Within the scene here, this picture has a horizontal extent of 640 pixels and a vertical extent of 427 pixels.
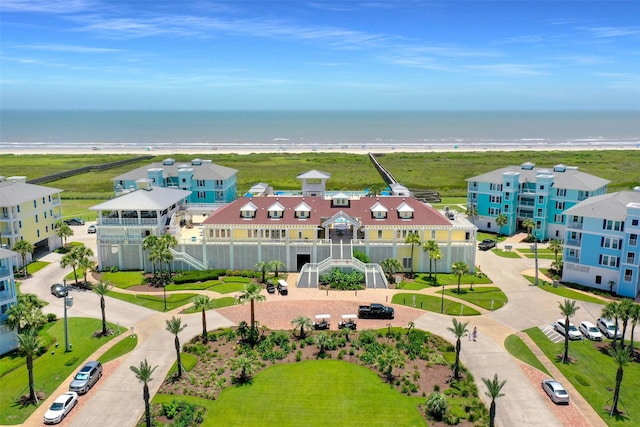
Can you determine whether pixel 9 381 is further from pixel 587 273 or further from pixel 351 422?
pixel 587 273

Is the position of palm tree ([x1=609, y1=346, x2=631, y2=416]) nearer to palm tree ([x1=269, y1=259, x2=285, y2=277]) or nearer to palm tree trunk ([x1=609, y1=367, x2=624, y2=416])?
palm tree trunk ([x1=609, y1=367, x2=624, y2=416])

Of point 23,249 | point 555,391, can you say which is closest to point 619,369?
point 555,391

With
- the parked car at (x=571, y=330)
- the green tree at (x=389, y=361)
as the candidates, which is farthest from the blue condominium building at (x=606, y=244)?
the green tree at (x=389, y=361)

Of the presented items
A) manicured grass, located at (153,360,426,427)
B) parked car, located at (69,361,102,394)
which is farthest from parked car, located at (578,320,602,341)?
parked car, located at (69,361,102,394)

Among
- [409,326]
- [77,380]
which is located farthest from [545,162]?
[77,380]

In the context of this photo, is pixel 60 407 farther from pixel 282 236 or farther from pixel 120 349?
pixel 282 236
